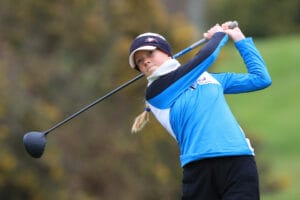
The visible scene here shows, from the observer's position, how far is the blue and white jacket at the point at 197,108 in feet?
22.2

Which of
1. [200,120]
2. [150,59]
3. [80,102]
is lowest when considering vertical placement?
[200,120]

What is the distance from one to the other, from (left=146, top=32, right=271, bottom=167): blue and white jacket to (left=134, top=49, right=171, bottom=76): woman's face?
5 centimetres

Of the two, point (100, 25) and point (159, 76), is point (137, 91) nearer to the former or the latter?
point (100, 25)

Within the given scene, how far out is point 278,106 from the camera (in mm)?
38125

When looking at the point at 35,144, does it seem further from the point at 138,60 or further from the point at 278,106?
the point at 278,106

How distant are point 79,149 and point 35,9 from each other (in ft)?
7.90

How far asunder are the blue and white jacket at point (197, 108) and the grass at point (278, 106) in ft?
61.7

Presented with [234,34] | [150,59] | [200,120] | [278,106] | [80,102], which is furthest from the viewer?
[278,106]

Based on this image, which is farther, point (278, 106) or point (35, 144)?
point (278, 106)

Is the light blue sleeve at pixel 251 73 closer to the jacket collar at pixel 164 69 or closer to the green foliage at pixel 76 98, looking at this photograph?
the jacket collar at pixel 164 69

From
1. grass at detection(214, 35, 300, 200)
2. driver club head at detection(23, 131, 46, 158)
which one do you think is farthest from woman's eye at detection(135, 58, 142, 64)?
grass at detection(214, 35, 300, 200)

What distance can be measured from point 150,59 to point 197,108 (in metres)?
0.45

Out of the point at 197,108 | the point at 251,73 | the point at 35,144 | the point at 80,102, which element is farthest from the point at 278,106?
the point at 197,108

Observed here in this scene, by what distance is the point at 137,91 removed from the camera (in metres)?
17.7
